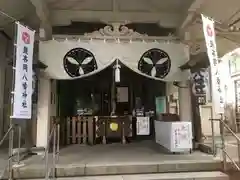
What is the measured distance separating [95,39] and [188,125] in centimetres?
338

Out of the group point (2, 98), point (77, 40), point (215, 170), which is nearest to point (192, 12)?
point (77, 40)

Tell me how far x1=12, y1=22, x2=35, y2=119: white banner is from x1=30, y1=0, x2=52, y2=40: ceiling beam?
3.65ft

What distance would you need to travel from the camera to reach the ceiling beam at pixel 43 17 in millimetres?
6367

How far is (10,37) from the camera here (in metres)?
9.24

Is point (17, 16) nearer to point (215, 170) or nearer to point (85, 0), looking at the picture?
point (85, 0)

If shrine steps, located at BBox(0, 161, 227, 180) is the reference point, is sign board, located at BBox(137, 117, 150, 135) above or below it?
above

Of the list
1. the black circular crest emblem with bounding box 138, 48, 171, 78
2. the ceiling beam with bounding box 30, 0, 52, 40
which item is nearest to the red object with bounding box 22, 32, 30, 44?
the ceiling beam with bounding box 30, 0, 52, 40

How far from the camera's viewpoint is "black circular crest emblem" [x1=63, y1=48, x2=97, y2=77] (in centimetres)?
677

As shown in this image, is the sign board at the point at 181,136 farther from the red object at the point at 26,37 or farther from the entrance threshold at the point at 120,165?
the red object at the point at 26,37

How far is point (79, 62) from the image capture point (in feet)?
22.3

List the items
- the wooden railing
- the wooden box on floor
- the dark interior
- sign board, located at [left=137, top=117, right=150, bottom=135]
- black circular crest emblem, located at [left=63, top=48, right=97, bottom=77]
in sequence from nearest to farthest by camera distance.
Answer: black circular crest emblem, located at [left=63, top=48, right=97, bottom=77], the wooden railing, the wooden box on floor, sign board, located at [left=137, top=117, right=150, bottom=135], the dark interior

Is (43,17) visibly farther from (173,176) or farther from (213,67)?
(173,176)

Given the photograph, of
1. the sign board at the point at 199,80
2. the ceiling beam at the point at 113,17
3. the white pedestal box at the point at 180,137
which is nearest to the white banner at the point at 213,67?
the white pedestal box at the point at 180,137

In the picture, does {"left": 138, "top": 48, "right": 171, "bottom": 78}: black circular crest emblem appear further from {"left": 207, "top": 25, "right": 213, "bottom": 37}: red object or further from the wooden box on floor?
the wooden box on floor
